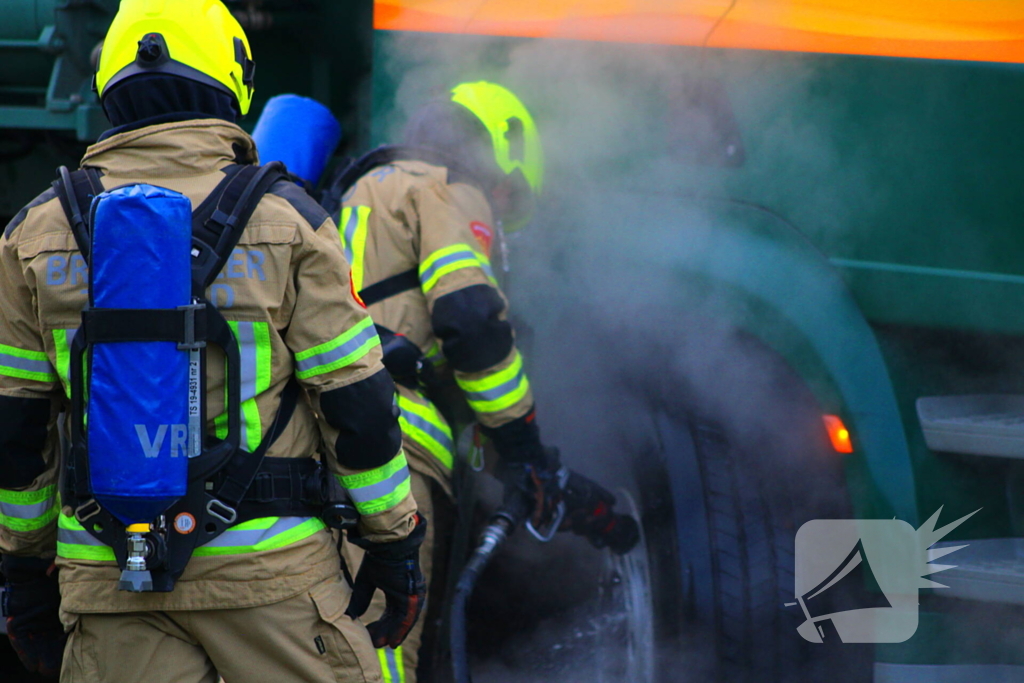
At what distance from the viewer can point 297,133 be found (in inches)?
99.8

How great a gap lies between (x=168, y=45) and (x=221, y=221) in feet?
1.07

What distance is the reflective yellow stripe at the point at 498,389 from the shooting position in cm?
217

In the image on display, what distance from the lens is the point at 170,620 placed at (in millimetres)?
1434

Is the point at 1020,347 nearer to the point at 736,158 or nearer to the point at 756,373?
the point at 756,373

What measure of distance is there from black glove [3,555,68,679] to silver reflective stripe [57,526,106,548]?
17cm

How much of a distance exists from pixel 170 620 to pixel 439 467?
35.9 inches

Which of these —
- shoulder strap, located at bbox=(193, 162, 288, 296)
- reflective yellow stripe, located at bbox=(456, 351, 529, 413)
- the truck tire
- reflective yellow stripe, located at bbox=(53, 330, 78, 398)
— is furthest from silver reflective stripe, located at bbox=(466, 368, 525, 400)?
reflective yellow stripe, located at bbox=(53, 330, 78, 398)

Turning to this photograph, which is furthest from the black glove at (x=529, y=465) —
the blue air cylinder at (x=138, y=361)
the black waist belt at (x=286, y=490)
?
the blue air cylinder at (x=138, y=361)

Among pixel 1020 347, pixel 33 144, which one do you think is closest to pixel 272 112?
pixel 33 144

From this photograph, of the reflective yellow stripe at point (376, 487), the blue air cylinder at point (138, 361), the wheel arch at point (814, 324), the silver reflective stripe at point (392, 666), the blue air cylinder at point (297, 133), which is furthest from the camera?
the blue air cylinder at point (297, 133)

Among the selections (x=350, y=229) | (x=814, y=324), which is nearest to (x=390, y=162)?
(x=350, y=229)

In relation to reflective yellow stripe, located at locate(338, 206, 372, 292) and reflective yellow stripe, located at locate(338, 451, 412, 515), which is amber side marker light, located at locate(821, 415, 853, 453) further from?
reflective yellow stripe, located at locate(338, 206, 372, 292)

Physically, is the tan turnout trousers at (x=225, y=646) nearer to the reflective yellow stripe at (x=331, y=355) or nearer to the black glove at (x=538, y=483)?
the reflective yellow stripe at (x=331, y=355)

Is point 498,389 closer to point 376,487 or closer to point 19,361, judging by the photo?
point 376,487
